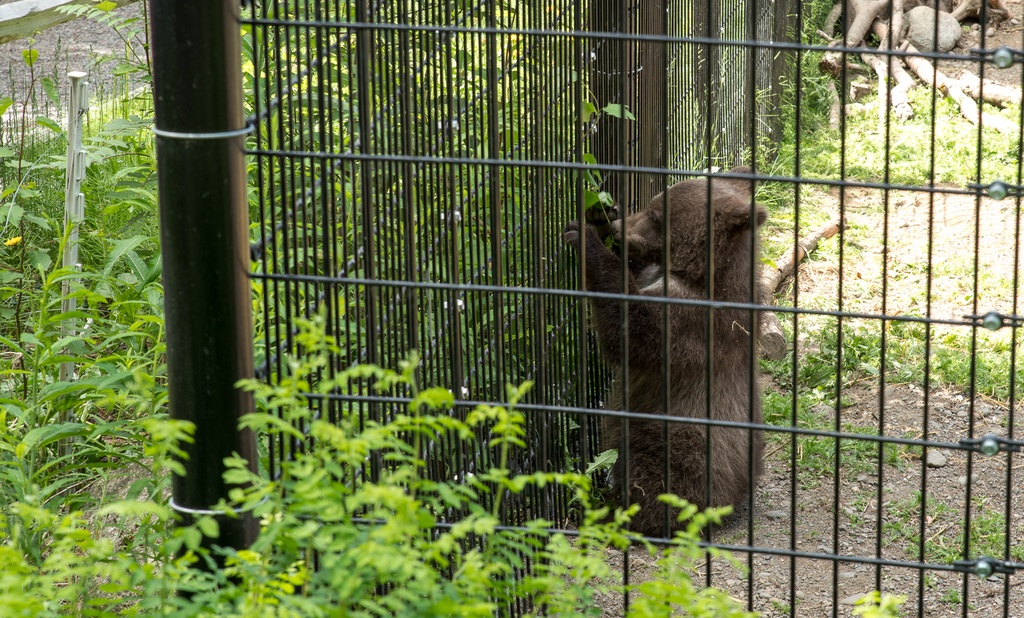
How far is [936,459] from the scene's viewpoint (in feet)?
18.2

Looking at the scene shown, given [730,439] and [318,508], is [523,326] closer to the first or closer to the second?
[730,439]

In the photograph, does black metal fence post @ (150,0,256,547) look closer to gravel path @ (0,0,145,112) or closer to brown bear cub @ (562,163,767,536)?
brown bear cub @ (562,163,767,536)

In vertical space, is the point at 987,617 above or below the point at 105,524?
below

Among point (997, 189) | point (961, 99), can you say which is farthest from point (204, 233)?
point (961, 99)

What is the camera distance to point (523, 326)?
14.0ft

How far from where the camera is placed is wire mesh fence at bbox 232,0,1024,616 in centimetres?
291

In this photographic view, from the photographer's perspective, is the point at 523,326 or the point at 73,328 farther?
the point at 73,328

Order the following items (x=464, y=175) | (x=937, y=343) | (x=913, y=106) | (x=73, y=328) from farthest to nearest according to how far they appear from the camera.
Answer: (x=913, y=106)
(x=937, y=343)
(x=73, y=328)
(x=464, y=175)

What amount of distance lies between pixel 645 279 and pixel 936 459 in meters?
1.59

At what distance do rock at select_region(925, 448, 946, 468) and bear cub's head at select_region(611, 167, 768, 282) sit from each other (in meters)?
1.34

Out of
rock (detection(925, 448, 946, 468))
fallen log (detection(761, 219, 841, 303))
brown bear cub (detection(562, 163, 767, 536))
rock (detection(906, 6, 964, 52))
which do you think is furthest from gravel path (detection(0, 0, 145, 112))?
rock (detection(906, 6, 964, 52))

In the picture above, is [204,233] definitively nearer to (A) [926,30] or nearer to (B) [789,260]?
(B) [789,260]

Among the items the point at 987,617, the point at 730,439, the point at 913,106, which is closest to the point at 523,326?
the point at 730,439

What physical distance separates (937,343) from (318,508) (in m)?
5.12
